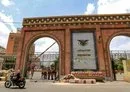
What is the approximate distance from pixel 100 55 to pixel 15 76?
1075 cm

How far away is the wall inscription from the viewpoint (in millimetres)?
19953

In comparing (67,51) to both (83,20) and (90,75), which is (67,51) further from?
(83,20)

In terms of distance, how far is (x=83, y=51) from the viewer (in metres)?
20.5

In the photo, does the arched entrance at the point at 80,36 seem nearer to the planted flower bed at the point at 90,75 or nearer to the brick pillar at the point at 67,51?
the brick pillar at the point at 67,51

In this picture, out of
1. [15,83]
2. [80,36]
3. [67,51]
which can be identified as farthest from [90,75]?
[15,83]

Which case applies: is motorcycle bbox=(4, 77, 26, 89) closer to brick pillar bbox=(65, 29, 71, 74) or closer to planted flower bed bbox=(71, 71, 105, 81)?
planted flower bed bbox=(71, 71, 105, 81)

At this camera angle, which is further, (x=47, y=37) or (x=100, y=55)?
(x=47, y=37)

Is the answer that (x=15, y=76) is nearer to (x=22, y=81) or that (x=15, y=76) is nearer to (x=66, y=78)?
(x=22, y=81)

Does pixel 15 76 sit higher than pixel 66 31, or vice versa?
pixel 66 31

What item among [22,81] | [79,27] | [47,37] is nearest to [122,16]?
[79,27]

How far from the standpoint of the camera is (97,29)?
2131 centimetres

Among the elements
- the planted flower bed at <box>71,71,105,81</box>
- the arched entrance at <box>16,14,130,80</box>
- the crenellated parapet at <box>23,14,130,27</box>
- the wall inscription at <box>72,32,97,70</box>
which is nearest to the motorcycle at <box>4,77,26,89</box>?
the planted flower bed at <box>71,71,105,81</box>

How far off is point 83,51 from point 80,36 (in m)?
2.01

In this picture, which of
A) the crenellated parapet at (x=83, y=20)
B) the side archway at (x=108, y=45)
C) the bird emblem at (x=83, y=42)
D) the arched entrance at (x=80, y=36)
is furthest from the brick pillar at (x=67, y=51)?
the side archway at (x=108, y=45)
